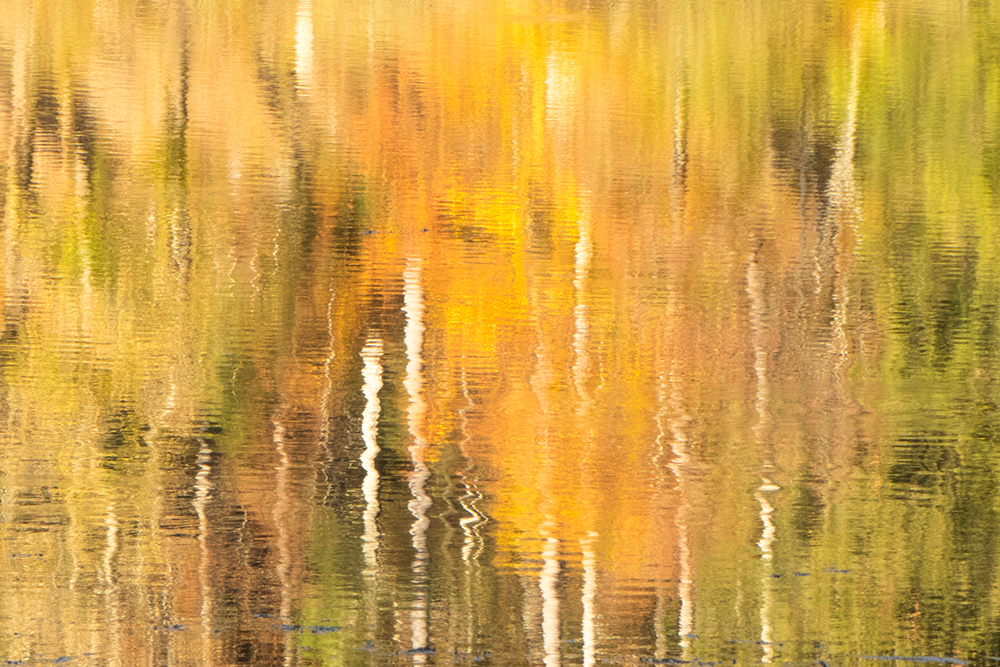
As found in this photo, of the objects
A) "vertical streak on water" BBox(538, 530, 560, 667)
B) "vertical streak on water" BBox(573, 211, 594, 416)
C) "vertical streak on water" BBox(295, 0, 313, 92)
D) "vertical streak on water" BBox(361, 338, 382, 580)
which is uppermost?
"vertical streak on water" BBox(295, 0, 313, 92)

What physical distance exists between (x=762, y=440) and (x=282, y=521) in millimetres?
2128

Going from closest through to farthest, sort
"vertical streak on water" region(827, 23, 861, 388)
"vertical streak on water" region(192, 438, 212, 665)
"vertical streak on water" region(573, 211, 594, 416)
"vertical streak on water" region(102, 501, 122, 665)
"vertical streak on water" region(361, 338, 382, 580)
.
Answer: "vertical streak on water" region(102, 501, 122, 665) → "vertical streak on water" region(192, 438, 212, 665) → "vertical streak on water" region(361, 338, 382, 580) → "vertical streak on water" region(573, 211, 594, 416) → "vertical streak on water" region(827, 23, 861, 388)

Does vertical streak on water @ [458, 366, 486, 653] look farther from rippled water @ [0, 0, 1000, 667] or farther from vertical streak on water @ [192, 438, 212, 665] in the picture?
vertical streak on water @ [192, 438, 212, 665]

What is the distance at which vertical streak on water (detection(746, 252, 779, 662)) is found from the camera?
489 centimetres

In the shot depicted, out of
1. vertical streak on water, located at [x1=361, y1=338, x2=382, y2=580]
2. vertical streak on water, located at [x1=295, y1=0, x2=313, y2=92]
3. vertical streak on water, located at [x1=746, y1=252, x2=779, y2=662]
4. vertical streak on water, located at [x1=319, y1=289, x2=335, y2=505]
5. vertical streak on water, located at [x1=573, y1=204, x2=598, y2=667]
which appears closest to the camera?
vertical streak on water, located at [x1=573, y1=204, x2=598, y2=667]

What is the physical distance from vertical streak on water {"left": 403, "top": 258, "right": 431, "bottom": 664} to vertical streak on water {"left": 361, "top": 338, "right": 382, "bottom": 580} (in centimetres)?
14

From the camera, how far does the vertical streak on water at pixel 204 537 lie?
15.2ft

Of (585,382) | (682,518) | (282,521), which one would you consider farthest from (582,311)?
(282,521)

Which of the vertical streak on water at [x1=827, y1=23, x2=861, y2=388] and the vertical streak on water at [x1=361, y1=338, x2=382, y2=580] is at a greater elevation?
the vertical streak on water at [x1=827, y1=23, x2=861, y2=388]

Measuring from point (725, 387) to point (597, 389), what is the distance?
0.60 metres

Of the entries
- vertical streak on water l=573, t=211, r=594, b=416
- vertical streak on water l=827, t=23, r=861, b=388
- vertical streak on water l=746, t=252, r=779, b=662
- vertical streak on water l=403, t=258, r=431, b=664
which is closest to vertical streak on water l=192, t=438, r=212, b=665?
vertical streak on water l=403, t=258, r=431, b=664

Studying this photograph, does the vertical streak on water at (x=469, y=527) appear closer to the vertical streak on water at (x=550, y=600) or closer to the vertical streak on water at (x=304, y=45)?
the vertical streak on water at (x=550, y=600)

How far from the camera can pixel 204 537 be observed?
17.1 ft

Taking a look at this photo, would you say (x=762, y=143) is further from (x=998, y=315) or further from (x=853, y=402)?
(x=853, y=402)
